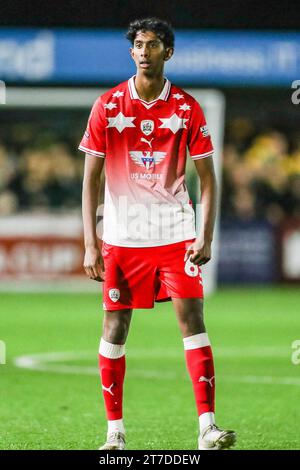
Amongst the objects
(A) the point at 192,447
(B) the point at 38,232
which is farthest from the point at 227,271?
(A) the point at 192,447

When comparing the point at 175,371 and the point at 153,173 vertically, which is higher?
the point at 153,173

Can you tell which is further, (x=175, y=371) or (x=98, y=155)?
(x=175, y=371)

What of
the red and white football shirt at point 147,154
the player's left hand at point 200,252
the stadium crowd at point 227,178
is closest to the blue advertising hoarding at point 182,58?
the stadium crowd at point 227,178

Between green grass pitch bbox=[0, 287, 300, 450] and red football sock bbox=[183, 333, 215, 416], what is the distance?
42cm

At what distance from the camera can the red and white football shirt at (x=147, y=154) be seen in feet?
20.6

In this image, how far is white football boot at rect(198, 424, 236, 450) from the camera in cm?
603

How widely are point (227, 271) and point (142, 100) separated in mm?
13164

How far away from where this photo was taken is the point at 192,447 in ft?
21.5

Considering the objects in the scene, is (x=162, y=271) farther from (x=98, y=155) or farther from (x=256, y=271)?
(x=256, y=271)

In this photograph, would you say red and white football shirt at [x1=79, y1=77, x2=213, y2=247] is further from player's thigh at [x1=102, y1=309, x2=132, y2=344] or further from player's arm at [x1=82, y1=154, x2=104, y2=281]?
player's thigh at [x1=102, y1=309, x2=132, y2=344]

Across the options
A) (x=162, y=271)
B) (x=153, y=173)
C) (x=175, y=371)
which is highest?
(x=153, y=173)

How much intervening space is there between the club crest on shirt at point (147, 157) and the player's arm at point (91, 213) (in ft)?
0.56

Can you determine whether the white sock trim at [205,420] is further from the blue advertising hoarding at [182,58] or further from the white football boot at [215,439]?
the blue advertising hoarding at [182,58]
